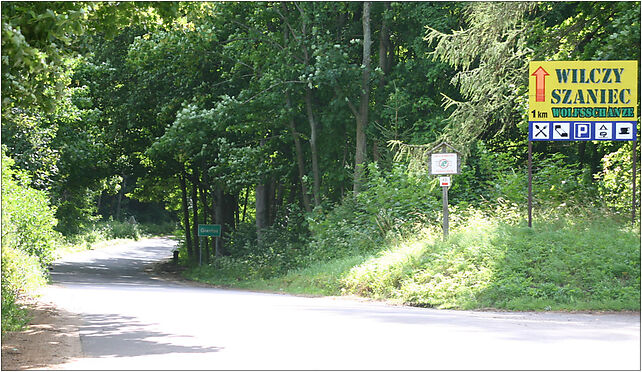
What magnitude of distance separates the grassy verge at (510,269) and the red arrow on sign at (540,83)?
9.55ft

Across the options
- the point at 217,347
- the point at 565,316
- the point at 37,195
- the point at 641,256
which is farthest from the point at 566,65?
the point at 37,195

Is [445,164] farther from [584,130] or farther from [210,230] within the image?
[210,230]

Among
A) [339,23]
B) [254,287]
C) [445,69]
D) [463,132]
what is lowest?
[254,287]

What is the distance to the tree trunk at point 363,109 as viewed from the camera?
93.7ft

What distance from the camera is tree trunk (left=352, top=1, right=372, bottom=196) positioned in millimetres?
28547

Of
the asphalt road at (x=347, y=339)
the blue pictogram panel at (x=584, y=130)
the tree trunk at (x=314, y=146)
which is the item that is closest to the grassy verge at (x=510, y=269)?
the asphalt road at (x=347, y=339)

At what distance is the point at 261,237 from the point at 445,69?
11788 mm

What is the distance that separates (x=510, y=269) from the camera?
16.1m

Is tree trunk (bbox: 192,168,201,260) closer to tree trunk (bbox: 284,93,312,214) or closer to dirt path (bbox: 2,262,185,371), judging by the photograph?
tree trunk (bbox: 284,93,312,214)

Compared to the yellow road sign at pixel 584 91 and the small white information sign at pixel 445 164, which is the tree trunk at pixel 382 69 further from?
the yellow road sign at pixel 584 91

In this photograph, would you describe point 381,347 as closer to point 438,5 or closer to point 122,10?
point 122,10

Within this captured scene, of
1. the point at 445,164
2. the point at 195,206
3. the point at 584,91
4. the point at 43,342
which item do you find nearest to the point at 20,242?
the point at 43,342

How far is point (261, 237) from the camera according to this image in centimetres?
3484

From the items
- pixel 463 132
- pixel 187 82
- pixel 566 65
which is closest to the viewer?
pixel 566 65
